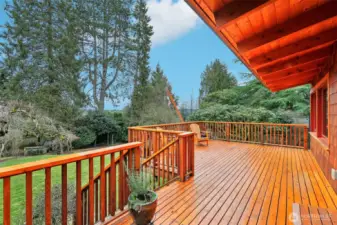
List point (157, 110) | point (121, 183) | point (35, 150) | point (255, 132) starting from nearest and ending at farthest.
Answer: point (121, 183) < point (255, 132) < point (35, 150) < point (157, 110)

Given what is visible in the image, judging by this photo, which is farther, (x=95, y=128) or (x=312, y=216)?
(x=95, y=128)

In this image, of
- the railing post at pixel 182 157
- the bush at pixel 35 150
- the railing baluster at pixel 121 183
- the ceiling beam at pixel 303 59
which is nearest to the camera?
the railing baluster at pixel 121 183

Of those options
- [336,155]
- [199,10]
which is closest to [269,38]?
[199,10]

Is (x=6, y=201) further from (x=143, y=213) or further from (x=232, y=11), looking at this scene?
(x=232, y=11)

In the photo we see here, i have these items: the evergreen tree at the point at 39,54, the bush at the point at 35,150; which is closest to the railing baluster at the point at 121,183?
the bush at the point at 35,150

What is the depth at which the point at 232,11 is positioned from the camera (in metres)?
1.62

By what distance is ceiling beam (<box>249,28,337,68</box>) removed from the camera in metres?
2.49

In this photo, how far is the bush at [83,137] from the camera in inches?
446

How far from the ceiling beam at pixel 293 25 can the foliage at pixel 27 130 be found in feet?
30.9

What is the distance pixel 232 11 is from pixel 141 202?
80.1 inches

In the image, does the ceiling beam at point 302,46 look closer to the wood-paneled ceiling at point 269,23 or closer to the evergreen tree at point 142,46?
the wood-paneled ceiling at point 269,23

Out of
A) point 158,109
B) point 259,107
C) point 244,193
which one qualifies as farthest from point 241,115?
point 158,109

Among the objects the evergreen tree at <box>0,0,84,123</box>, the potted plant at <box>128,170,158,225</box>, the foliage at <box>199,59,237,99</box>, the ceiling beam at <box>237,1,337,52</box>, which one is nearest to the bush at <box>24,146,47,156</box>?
the evergreen tree at <box>0,0,84,123</box>

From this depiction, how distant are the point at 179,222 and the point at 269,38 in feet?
7.98
